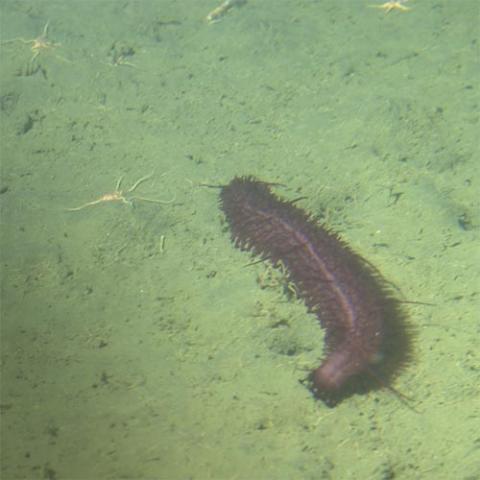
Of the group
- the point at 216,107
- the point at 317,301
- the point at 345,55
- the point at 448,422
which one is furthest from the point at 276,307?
the point at 345,55

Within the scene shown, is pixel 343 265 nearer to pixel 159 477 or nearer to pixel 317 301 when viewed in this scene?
pixel 317 301

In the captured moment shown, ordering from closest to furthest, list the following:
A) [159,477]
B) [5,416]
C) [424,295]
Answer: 1. [159,477]
2. [5,416]
3. [424,295]

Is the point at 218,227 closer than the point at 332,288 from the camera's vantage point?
No

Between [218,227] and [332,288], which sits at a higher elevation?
[332,288]
